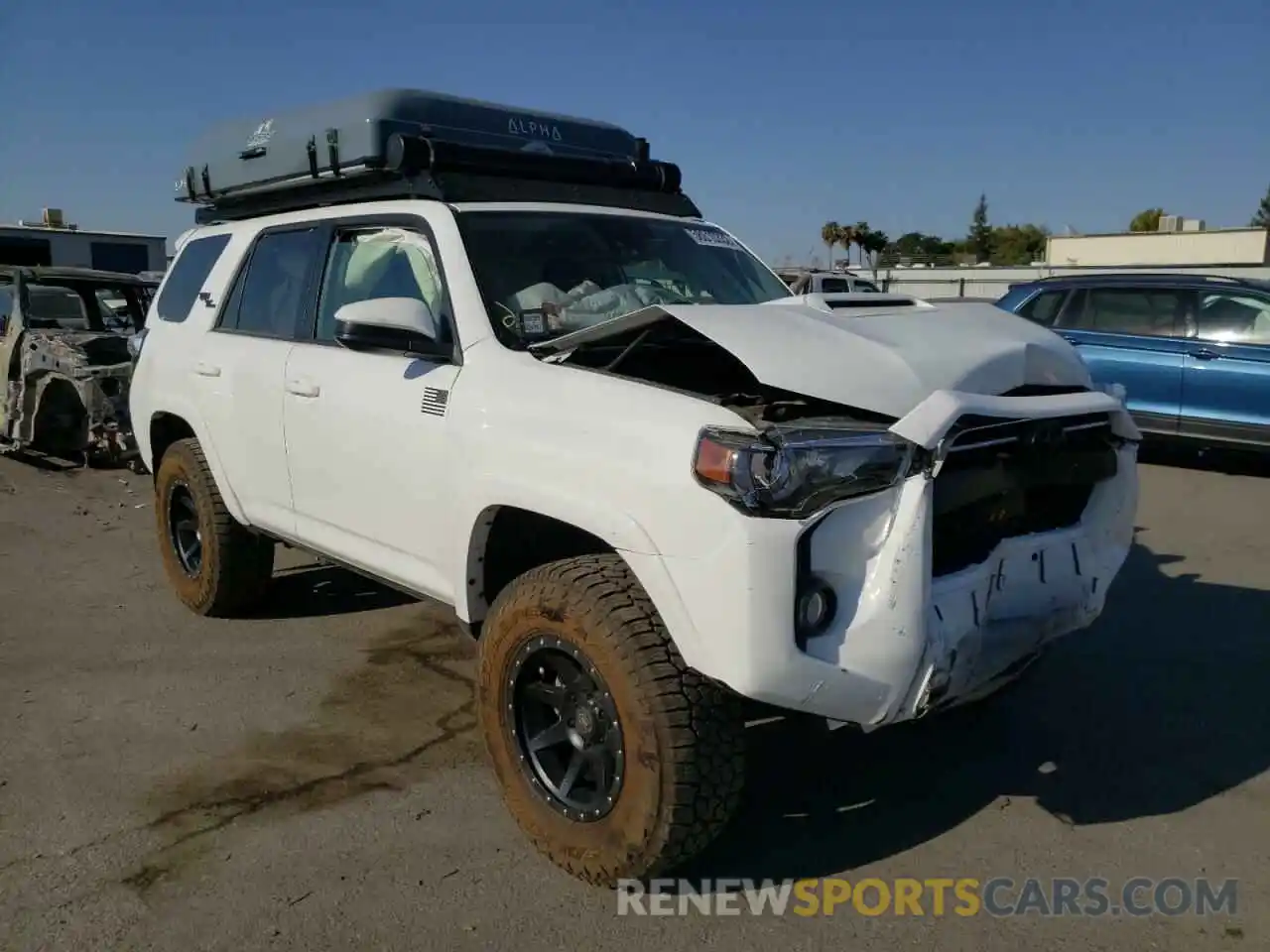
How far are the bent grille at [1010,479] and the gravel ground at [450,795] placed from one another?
0.96 meters

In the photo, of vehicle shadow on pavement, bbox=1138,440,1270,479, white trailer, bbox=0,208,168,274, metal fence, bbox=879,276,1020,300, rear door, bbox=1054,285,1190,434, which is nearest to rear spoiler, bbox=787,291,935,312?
rear door, bbox=1054,285,1190,434

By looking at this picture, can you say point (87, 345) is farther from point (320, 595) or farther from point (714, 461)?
point (714, 461)

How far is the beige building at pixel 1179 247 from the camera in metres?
41.5

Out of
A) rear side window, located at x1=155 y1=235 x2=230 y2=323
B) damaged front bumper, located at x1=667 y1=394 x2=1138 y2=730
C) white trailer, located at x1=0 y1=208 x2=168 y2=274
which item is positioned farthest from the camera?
white trailer, located at x1=0 y1=208 x2=168 y2=274

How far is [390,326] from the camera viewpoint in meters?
3.37

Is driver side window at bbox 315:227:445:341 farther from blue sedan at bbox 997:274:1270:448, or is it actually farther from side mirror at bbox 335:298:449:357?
blue sedan at bbox 997:274:1270:448

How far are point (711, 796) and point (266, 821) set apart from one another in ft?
5.08

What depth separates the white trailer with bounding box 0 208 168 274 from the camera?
783 inches

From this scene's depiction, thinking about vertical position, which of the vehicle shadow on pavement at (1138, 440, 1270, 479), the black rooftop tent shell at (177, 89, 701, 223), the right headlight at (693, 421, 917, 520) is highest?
the black rooftop tent shell at (177, 89, 701, 223)

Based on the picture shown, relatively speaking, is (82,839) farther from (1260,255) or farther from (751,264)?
(1260,255)

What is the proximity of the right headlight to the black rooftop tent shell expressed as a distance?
1.91m

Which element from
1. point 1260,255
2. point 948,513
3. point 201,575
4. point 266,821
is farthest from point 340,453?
point 1260,255

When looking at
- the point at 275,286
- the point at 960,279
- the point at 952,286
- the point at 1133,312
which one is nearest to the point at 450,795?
the point at 275,286

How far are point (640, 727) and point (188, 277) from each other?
3895 mm
